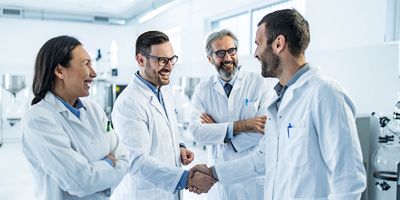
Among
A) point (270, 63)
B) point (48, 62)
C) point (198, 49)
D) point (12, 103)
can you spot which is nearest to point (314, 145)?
point (270, 63)

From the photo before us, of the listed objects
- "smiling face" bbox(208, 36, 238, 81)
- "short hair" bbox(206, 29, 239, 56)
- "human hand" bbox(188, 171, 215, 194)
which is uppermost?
"short hair" bbox(206, 29, 239, 56)

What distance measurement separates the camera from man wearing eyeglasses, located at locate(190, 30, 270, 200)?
5.78ft

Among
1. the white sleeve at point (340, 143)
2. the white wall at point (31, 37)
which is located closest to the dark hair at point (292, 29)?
the white sleeve at point (340, 143)

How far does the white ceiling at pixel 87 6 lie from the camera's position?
249 inches

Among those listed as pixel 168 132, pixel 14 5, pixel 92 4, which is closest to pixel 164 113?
pixel 168 132

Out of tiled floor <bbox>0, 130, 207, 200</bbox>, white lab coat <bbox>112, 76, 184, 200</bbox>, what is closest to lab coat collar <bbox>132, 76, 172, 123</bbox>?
white lab coat <bbox>112, 76, 184, 200</bbox>

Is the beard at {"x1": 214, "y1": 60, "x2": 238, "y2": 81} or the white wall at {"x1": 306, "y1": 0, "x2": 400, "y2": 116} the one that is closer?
the beard at {"x1": 214, "y1": 60, "x2": 238, "y2": 81}

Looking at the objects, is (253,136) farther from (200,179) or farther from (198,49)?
(198,49)

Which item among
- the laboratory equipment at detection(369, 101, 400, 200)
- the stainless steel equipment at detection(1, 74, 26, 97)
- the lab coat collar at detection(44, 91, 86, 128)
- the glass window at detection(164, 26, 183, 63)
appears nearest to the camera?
the lab coat collar at detection(44, 91, 86, 128)

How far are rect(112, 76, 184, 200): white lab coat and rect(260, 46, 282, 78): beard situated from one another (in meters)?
0.62

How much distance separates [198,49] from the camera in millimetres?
5762

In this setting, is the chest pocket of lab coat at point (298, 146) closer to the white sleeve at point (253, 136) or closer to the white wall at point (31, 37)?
the white sleeve at point (253, 136)

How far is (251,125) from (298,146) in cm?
65

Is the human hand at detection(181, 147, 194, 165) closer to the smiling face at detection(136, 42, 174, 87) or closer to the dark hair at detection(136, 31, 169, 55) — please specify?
the smiling face at detection(136, 42, 174, 87)
